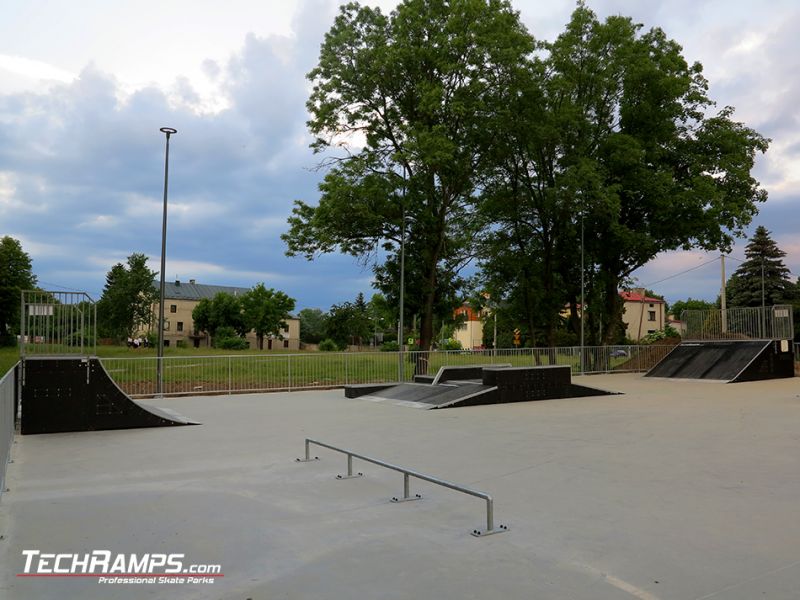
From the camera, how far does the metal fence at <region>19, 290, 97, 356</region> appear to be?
38.1ft

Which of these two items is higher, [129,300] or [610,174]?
[610,174]

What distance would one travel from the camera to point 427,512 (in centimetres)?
609

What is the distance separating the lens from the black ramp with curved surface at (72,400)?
11.5 metres

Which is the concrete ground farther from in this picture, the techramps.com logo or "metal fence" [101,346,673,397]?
"metal fence" [101,346,673,397]

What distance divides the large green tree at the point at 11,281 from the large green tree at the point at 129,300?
930 cm

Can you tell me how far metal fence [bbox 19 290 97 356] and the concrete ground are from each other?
189 cm

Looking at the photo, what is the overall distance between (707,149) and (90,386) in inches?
1333

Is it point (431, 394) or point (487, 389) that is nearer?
point (487, 389)

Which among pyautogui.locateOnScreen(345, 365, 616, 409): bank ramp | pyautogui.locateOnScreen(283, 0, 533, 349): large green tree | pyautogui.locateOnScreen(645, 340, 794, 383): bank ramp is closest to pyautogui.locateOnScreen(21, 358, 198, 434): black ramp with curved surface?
pyautogui.locateOnScreen(345, 365, 616, 409): bank ramp

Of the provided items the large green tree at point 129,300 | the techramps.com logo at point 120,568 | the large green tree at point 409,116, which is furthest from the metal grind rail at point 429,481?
the large green tree at point 129,300

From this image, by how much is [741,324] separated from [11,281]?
194ft

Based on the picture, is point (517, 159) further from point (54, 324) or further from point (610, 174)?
point (54, 324)

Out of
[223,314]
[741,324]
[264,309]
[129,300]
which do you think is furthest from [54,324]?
[223,314]

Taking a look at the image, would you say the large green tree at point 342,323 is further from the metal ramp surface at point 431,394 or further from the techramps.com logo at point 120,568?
the techramps.com logo at point 120,568
